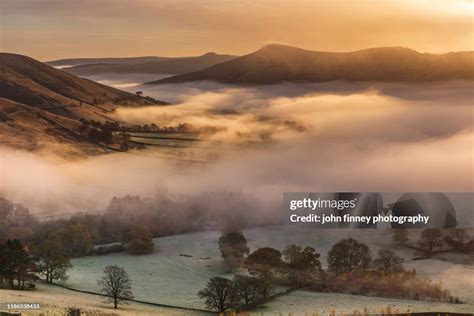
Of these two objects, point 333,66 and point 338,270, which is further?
point 333,66

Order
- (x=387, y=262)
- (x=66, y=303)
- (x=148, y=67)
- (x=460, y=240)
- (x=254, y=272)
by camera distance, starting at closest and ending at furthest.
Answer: (x=66, y=303), (x=254, y=272), (x=387, y=262), (x=460, y=240), (x=148, y=67)

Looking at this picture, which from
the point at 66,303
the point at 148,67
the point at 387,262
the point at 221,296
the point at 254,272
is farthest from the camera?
the point at 148,67

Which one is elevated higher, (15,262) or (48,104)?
(48,104)

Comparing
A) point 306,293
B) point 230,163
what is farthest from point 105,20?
point 306,293

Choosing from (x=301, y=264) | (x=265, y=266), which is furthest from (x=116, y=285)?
(x=301, y=264)

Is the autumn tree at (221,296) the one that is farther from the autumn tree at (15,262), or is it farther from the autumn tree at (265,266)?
the autumn tree at (15,262)

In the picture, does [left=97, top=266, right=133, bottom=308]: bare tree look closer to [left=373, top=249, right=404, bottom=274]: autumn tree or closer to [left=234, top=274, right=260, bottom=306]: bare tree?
[left=234, top=274, right=260, bottom=306]: bare tree

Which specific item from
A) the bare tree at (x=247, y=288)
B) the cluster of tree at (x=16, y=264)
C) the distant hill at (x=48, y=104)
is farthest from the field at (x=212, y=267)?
the distant hill at (x=48, y=104)

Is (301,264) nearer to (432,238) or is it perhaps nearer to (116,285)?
(432,238)
